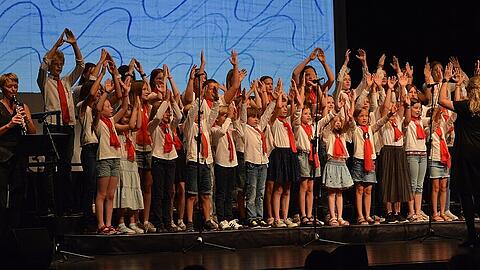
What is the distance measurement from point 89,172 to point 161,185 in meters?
0.75

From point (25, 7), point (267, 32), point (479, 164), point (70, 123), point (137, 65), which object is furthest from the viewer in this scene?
point (267, 32)

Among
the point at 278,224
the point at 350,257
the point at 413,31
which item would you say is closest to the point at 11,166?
the point at 278,224

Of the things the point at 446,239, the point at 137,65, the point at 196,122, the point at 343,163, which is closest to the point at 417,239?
the point at 446,239

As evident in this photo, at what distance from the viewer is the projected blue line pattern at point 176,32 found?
9.31 meters

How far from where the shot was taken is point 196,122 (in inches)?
332

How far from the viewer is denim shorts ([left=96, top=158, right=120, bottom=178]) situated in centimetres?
773

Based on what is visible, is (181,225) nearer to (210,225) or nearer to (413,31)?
(210,225)

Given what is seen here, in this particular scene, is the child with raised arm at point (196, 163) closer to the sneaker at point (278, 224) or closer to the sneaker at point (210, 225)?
the sneaker at point (210, 225)

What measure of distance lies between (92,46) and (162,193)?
2.24 m

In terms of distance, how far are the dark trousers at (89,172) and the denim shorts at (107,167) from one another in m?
0.06

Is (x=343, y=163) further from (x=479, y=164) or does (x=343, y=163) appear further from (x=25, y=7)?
(x=25, y=7)

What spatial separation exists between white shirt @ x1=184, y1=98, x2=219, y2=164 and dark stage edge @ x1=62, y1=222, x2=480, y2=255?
0.76 metres

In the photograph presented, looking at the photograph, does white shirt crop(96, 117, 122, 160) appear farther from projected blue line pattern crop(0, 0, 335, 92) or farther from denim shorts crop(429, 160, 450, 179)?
denim shorts crop(429, 160, 450, 179)

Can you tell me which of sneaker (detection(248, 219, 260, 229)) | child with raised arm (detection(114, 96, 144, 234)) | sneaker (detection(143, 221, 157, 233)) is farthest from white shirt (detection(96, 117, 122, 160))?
sneaker (detection(248, 219, 260, 229))
